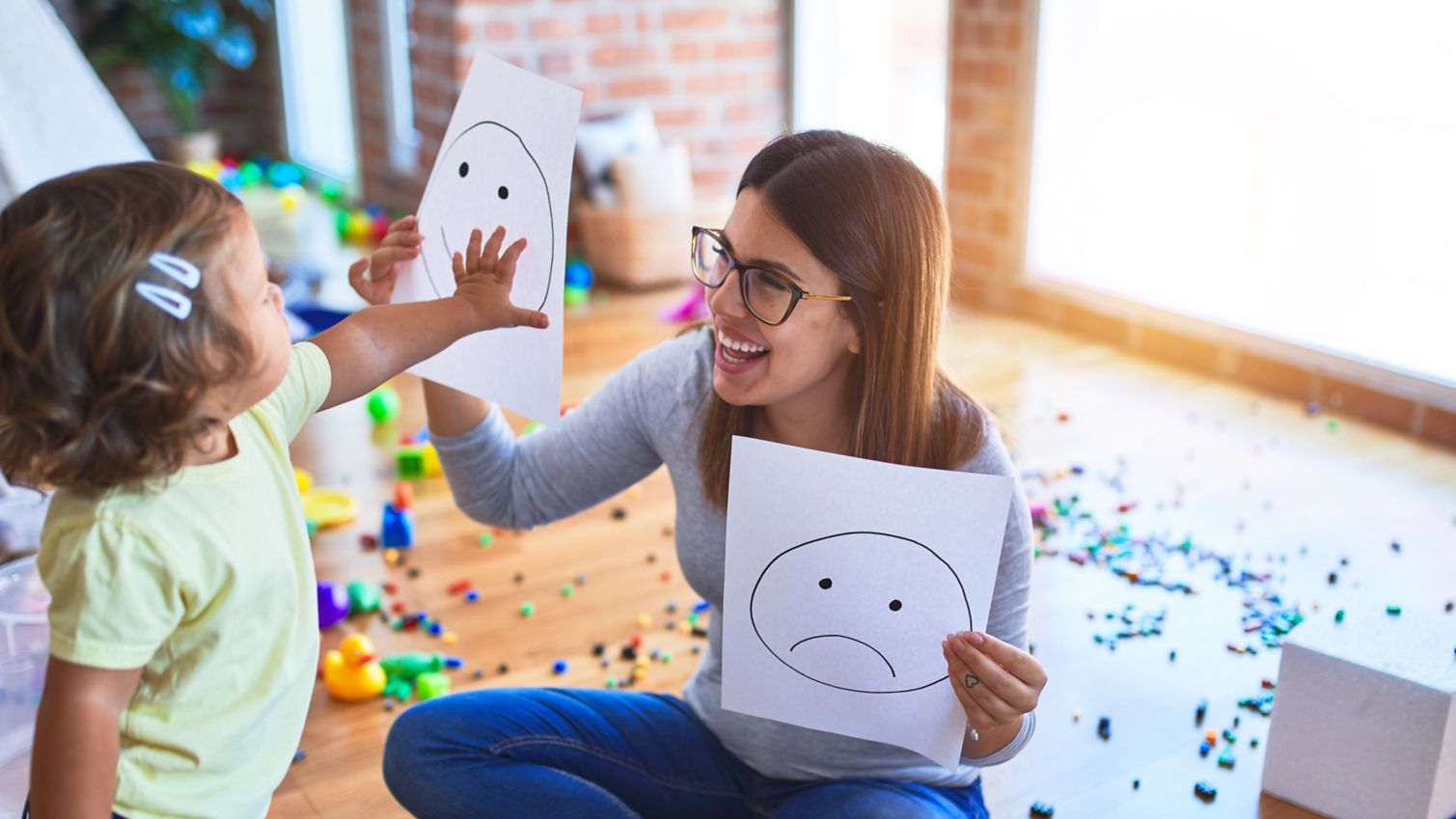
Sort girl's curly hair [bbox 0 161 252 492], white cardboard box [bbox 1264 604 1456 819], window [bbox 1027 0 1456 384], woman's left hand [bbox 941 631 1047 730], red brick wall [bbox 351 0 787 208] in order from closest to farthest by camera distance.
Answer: girl's curly hair [bbox 0 161 252 492], woman's left hand [bbox 941 631 1047 730], white cardboard box [bbox 1264 604 1456 819], window [bbox 1027 0 1456 384], red brick wall [bbox 351 0 787 208]

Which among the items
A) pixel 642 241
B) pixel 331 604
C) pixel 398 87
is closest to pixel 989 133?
pixel 642 241

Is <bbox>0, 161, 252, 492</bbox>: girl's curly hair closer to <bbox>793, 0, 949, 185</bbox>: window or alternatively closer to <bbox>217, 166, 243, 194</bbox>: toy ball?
<bbox>793, 0, 949, 185</bbox>: window

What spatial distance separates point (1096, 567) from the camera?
7.88ft

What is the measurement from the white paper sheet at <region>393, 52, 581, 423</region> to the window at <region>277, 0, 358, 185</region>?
4655 mm

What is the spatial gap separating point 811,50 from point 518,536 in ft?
9.11

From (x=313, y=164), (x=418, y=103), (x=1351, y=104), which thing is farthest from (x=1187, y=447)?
(x=313, y=164)

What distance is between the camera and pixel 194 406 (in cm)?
97

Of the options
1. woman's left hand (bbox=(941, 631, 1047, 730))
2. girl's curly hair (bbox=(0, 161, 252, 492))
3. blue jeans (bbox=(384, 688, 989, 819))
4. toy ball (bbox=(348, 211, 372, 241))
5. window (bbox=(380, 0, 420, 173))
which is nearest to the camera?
girl's curly hair (bbox=(0, 161, 252, 492))

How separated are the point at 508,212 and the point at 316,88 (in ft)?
17.4

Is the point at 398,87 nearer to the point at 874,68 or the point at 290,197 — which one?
the point at 290,197

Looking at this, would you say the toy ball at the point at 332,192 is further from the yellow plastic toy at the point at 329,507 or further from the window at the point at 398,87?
the yellow plastic toy at the point at 329,507

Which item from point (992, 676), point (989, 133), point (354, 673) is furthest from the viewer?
point (989, 133)

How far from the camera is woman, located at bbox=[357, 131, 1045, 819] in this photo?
1.30 m

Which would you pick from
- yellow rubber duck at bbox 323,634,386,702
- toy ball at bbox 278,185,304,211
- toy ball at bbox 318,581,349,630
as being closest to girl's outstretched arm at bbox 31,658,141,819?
yellow rubber duck at bbox 323,634,386,702
